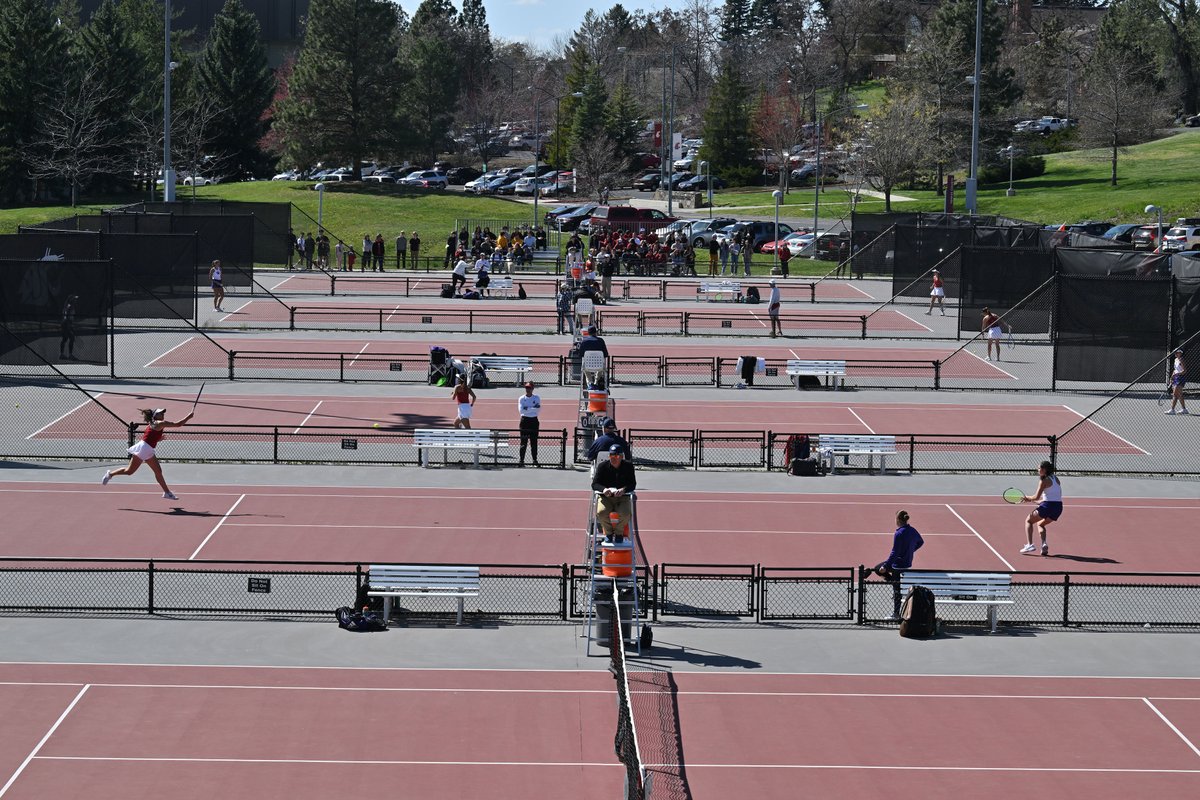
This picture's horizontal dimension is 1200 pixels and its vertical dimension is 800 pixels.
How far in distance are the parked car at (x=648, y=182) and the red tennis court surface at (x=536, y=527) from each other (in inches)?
3301

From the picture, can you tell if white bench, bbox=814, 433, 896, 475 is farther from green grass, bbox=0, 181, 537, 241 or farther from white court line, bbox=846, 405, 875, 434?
green grass, bbox=0, 181, 537, 241

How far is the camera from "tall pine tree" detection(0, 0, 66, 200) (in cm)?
8212

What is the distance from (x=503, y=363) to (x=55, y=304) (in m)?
11.0

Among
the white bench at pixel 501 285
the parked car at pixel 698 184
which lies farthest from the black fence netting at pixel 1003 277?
the parked car at pixel 698 184

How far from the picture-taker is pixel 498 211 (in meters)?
88.5

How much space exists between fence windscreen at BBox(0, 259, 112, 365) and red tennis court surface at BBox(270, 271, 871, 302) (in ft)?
62.2

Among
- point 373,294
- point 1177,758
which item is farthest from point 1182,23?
point 1177,758

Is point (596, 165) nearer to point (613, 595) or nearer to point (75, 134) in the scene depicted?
point (75, 134)

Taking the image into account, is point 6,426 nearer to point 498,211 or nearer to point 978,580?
point 978,580

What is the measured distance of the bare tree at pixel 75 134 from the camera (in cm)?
8144

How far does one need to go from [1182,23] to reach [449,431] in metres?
98.4

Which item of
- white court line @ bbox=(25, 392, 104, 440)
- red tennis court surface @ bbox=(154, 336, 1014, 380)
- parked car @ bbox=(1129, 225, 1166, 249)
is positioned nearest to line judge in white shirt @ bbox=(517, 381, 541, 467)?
white court line @ bbox=(25, 392, 104, 440)

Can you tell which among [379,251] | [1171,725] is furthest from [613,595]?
[379,251]

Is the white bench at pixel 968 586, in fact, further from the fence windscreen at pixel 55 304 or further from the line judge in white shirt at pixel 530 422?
the fence windscreen at pixel 55 304
